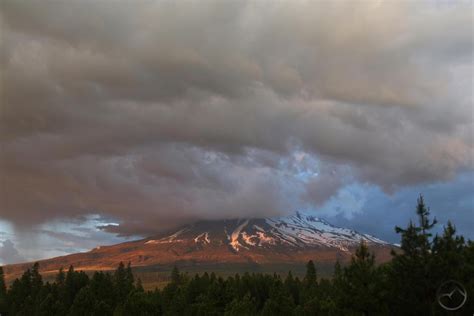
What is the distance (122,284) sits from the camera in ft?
476

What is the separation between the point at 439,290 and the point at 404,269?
3.59m

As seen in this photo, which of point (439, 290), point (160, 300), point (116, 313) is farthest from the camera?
point (160, 300)

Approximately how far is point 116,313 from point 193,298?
5031 centimetres

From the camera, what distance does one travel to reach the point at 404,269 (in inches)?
1886

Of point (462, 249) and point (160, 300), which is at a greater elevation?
point (462, 249)

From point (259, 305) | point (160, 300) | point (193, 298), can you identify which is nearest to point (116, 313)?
point (193, 298)

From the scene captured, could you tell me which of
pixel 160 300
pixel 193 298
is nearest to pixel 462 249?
pixel 193 298

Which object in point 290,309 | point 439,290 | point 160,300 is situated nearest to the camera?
point 439,290

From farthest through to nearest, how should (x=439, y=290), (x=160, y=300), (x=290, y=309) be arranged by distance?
(x=160, y=300) < (x=290, y=309) < (x=439, y=290)

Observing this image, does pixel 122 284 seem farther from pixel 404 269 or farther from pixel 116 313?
pixel 404 269

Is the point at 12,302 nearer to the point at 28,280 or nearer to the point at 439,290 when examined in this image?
the point at 28,280

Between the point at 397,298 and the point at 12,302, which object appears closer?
the point at 397,298

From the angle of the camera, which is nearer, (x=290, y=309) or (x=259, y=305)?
(x=290, y=309)

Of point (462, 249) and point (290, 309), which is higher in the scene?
point (462, 249)
